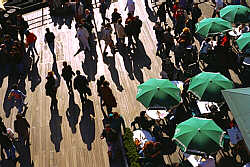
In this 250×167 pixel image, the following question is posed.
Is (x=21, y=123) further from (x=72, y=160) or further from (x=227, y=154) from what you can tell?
(x=227, y=154)

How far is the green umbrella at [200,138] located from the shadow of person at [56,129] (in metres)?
5.35

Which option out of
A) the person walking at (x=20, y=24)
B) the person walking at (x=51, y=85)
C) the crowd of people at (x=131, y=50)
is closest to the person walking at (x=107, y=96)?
the crowd of people at (x=131, y=50)

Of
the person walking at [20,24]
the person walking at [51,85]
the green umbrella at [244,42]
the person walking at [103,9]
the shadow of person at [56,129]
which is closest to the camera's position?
the shadow of person at [56,129]

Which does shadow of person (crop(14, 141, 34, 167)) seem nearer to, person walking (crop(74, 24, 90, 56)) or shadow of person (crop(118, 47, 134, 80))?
shadow of person (crop(118, 47, 134, 80))

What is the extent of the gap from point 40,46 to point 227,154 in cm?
1179

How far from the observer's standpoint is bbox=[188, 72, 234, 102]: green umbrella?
37.4 ft

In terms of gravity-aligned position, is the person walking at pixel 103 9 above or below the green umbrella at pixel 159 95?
above

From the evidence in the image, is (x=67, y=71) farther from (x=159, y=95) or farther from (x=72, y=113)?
(x=159, y=95)

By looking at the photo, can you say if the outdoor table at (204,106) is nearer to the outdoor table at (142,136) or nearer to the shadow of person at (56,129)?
the outdoor table at (142,136)

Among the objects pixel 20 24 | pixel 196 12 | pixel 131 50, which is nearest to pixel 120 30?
pixel 131 50

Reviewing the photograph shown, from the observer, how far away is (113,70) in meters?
16.2

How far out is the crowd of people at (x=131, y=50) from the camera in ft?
38.9

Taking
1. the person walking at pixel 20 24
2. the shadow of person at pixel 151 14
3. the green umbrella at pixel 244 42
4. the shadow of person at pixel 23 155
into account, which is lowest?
the shadow of person at pixel 23 155

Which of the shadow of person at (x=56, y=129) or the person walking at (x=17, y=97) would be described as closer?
the shadow of person at (x=56, y=129)
